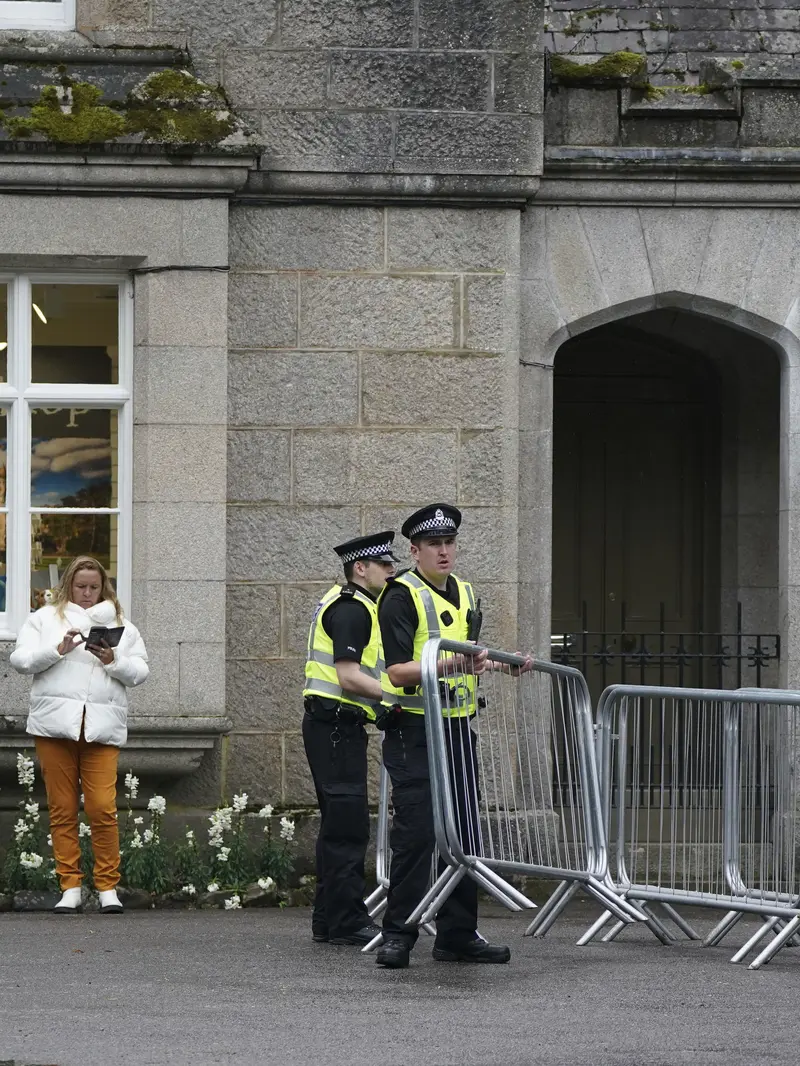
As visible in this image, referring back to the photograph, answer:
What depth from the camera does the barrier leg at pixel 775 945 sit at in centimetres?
805

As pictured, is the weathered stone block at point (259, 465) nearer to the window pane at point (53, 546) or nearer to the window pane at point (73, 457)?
the window pane at point (73, 457)

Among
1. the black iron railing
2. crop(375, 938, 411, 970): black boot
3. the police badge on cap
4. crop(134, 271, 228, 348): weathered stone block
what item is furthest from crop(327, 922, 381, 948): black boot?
the black iron railing

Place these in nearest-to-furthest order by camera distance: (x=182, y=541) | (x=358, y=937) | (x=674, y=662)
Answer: (x=358, y=937) < (x=182, y=541) < (x=674, y=662)

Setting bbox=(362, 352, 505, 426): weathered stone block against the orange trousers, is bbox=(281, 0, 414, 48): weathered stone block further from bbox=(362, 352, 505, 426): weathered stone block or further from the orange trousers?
the orange trousers

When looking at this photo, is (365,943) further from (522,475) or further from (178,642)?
(522,475)

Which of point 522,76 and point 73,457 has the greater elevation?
point 522,76

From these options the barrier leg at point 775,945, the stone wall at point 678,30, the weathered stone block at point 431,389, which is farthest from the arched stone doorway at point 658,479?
the barrier leg at point 775,945

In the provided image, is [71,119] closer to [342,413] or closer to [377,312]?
[377,312]

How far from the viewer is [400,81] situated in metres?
10.5

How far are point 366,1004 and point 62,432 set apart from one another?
447 cm

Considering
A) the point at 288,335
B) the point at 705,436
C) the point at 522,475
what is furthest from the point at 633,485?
the point at 288,335

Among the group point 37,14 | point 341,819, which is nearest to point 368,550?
point 341,819

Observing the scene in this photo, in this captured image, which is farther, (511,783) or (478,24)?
(478,24)

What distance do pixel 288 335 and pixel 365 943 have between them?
11.5 feet
